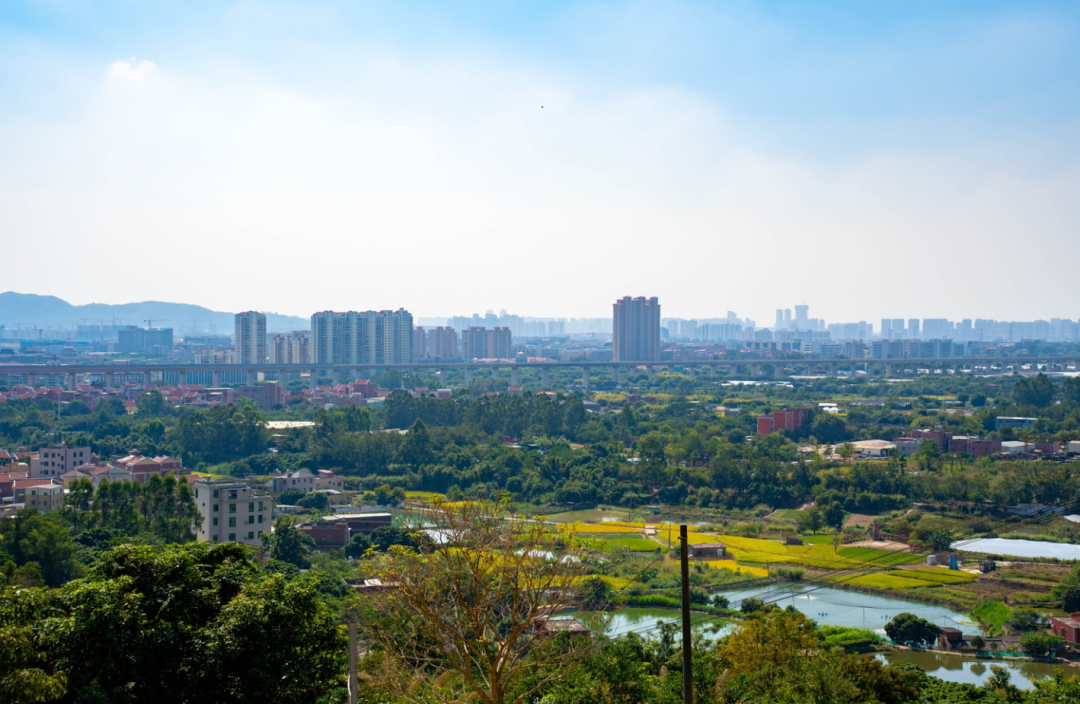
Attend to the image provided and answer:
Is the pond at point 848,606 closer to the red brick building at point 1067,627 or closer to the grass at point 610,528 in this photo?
the red brick building at point 1067,627

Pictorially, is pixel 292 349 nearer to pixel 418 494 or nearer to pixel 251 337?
pixel 251 337

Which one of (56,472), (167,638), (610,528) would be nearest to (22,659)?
(167,638)

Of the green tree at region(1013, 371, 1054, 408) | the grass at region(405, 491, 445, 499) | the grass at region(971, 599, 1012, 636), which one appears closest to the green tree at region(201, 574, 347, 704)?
the grass at region(971, 599, 1012, 636)

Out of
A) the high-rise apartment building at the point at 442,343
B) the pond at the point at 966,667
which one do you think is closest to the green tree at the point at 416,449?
the pond at the point at 966,667

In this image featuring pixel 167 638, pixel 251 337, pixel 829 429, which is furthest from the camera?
pixel 251 337

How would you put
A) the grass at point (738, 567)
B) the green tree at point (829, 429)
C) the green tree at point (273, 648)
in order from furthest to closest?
the green tree at point (829, 429) < the grass at point (738, 567) < the green tree at point (273, 648)
